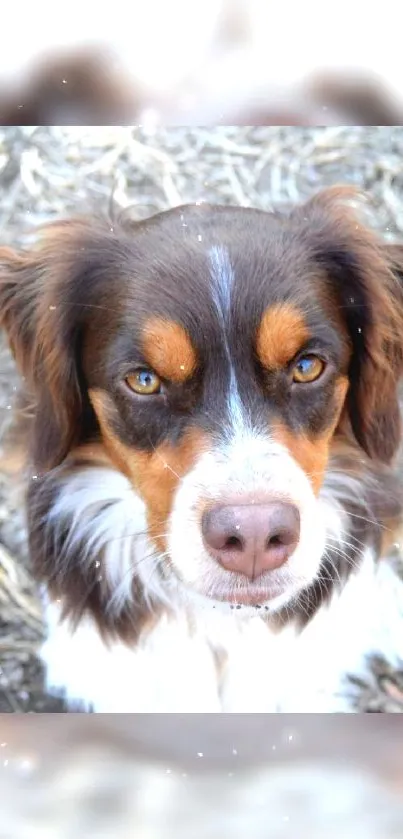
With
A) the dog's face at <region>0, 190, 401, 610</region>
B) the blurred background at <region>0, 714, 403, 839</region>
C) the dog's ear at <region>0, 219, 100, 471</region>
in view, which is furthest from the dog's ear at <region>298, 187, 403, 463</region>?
the blurred background at <region>0, 714, 403, 839</region>

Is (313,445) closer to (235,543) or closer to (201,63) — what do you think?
(235,543)

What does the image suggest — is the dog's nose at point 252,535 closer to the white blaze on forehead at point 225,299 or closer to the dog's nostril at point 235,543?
the dog's nostril at point 235,543

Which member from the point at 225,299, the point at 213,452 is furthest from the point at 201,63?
the point at 213,452

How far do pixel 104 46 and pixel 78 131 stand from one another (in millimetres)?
142

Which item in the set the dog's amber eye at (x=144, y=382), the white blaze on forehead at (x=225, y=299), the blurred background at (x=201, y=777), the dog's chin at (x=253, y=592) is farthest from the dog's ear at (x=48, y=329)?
the blurred background at (x=201, y=777)

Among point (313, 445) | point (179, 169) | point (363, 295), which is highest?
point (179, 169)

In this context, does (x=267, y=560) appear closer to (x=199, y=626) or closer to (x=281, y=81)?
(x=199, y=626)

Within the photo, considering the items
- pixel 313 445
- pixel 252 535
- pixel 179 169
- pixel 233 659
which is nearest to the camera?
pixel 252 535

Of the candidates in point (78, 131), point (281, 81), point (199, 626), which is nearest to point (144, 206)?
point (78, 131)

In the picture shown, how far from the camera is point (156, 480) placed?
1316 millimetres

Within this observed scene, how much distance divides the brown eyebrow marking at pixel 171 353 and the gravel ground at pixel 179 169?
280mm

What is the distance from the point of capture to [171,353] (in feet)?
4.15

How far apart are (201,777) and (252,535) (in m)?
0.55

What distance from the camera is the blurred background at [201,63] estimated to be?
1.35 metres
